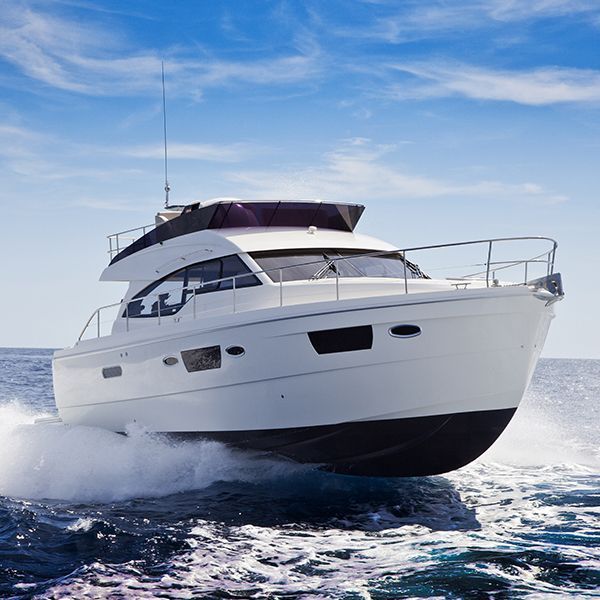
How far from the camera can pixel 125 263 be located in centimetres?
1196

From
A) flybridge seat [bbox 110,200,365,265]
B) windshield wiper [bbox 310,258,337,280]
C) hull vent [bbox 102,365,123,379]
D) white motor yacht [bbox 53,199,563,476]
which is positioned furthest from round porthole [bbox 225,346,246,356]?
flybridge seat [bbox 110,200,365,265]

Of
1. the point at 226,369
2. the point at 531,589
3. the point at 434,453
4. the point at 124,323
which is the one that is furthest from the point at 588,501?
the point at 124,323

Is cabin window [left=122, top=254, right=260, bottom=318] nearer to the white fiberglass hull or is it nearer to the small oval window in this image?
the white fiberglass hull

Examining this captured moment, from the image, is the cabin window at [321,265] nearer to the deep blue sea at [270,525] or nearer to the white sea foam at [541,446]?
the deep blue sea at [270,525]

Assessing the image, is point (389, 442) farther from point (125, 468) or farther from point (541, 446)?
point (541, 446)

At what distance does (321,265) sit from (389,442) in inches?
94.4

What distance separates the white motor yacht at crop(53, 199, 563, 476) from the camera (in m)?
8.24

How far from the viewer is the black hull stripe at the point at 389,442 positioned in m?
8.62

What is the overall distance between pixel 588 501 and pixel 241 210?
5939 mm

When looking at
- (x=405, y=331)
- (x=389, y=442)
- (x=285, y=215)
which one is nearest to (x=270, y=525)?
(x=389, y=442)

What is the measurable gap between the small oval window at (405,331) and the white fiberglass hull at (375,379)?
0.13 feet

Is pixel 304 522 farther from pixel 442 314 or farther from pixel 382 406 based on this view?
pixel 442 314

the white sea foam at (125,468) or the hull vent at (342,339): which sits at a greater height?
the hull vent at (342,339)

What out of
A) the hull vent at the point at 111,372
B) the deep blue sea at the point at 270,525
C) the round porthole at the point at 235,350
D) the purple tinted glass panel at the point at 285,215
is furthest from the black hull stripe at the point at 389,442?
the purple tinted glass panel at the point at 285,215
